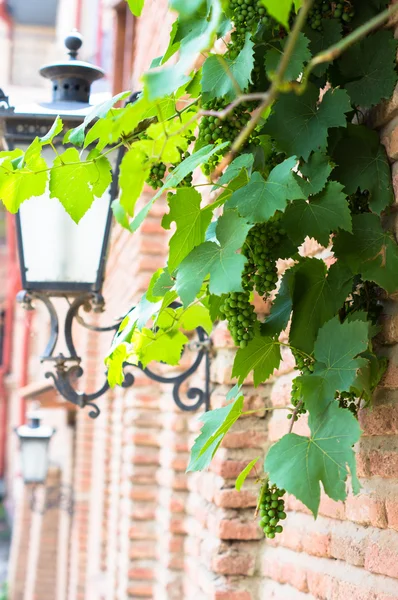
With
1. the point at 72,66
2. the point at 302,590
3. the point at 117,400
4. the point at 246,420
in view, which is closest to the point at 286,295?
the point at 302,590

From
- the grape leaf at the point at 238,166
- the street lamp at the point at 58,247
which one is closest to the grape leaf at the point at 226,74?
the grape leaf at the point at 238,166

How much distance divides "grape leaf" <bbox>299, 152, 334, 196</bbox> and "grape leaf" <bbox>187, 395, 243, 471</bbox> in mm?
361

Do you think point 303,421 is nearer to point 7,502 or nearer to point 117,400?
point 117,400

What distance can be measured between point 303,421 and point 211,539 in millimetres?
737

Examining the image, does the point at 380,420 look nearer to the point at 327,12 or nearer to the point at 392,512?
the point at 392,512

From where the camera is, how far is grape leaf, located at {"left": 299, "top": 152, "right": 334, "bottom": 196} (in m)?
1.34

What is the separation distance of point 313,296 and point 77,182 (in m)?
0.49

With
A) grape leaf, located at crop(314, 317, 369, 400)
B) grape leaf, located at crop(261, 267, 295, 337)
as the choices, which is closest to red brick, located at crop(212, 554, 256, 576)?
grape leaf, located at crop(261, 267, 295, 337)

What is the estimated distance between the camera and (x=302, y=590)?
73.4 inches

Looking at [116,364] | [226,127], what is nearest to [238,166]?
[226,127]

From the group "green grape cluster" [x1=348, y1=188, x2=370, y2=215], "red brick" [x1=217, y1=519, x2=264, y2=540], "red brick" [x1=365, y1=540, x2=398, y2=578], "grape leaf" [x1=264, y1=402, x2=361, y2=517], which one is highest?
"green grape cluster" [x1=348, y1=188, x2=370, y2=215]

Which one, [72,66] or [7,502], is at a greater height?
[72,66]

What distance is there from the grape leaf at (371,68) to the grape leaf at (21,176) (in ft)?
1.87

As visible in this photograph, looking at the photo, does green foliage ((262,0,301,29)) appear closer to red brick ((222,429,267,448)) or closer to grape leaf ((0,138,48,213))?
grape leaf ((0,138,48,213))
